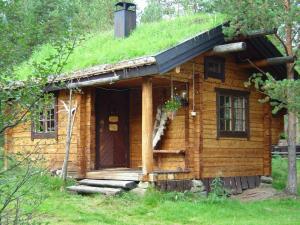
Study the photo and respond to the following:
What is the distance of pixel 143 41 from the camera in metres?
13.5

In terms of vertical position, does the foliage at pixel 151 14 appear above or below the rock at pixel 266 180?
above

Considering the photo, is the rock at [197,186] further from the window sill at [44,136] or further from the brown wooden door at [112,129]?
the window sill at [44,136]

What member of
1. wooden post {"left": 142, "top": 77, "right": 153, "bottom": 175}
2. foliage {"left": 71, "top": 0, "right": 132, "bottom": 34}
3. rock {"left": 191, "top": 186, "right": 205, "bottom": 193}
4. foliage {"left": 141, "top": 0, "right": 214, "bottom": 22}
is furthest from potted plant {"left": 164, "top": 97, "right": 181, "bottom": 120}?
foliage {"left": 71, "top": 0, "right": 132, "bottom": 34}

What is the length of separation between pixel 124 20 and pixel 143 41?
2.51m

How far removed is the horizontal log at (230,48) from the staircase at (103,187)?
4063mm

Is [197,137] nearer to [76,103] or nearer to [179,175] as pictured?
[179,175]

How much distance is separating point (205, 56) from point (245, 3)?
1.98 m

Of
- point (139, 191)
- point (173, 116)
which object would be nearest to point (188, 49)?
point (173, 116)

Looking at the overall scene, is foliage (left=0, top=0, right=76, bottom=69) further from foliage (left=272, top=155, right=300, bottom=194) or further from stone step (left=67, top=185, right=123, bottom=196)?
foliage (left=272, top=155, right=300, bottom=194)

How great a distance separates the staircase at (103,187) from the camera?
1164cm

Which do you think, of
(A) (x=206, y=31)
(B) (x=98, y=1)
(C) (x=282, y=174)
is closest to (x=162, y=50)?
(A) (x=206, y=31)

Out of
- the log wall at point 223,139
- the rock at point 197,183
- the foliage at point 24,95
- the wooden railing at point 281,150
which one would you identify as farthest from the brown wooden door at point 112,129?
the foliage at point 24,95

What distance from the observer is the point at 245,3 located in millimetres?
12031

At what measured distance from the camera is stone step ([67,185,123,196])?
11.5m
